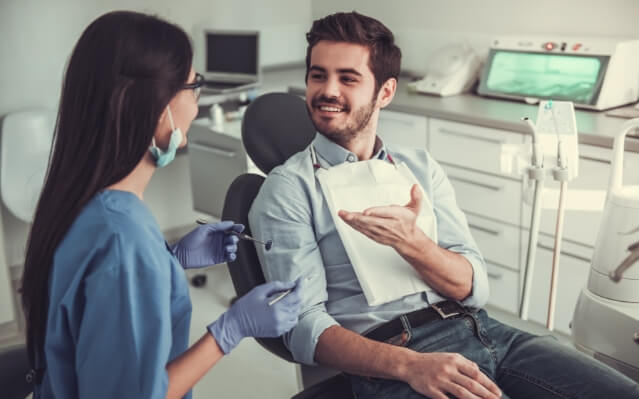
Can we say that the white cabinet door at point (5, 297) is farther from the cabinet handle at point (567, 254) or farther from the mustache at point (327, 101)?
the cabinet handle at point (567, 254)

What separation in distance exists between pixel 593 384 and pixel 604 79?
1.75 m

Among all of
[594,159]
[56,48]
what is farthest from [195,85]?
[56,48]

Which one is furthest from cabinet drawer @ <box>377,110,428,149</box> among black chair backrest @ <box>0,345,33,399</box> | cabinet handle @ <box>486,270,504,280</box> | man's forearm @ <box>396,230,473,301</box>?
black chair backrest @ <box>0,345,33,399</box>

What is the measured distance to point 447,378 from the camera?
4.26ft

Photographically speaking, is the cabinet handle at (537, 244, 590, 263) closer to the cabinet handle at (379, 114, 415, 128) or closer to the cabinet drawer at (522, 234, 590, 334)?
the cabinet drawer at (522, 234, 590, 334)

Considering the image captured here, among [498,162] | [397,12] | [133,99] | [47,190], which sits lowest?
[498,162]

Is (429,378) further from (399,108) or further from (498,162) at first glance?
(399,108)

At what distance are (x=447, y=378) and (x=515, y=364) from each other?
270 millimetres

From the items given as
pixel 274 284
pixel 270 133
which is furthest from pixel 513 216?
pixel 274 284

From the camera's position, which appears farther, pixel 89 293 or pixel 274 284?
pixel 274 284

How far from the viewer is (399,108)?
10.1 ft

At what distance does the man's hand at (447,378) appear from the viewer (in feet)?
4.24

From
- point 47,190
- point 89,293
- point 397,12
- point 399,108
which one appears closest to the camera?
point 89,293

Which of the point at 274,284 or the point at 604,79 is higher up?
the point at 604,79
